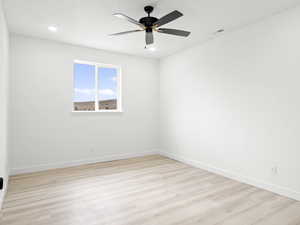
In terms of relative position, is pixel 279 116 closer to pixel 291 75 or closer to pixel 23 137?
pixel 291 75

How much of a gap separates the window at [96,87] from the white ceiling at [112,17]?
767 mm

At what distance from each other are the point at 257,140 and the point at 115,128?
9.71ft

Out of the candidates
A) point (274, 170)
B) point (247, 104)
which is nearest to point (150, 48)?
point (247, 104)

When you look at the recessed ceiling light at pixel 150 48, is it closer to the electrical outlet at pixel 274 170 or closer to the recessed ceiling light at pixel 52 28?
the recessed ceiling light at pixel 52 28

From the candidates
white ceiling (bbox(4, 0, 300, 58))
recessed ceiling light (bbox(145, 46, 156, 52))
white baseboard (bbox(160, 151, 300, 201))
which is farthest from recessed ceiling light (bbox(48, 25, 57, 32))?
white baseboard (bbox(160, 151, 300, 201))

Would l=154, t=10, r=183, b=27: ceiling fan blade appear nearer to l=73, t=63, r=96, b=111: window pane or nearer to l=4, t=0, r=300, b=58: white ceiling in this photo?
l=4, t=0, r=300, b=58: white ceiling

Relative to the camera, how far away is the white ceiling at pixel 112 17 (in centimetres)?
242

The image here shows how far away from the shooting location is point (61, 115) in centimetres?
382

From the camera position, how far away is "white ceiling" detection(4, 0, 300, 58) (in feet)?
7.94

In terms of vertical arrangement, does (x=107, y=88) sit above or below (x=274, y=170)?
above

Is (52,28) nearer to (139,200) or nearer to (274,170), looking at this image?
(139,200)

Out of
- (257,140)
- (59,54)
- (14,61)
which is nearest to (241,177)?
(257,140)

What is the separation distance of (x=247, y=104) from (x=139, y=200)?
2.23m

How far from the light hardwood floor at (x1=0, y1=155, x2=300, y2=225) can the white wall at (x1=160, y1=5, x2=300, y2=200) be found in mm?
333
